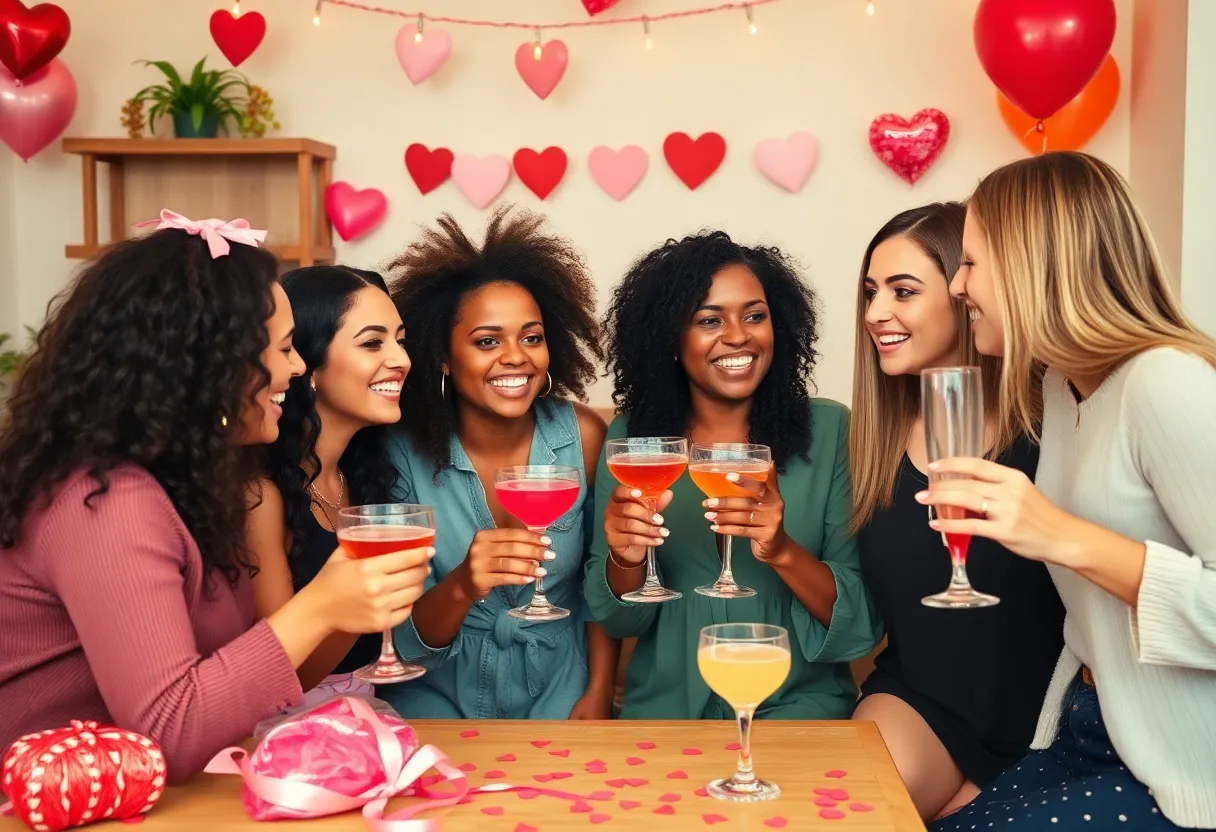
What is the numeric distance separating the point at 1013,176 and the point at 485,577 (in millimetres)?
1122

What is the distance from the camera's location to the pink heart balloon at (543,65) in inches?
192

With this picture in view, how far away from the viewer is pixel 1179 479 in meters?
1.86

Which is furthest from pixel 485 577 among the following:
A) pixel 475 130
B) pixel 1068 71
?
pixel 475 130

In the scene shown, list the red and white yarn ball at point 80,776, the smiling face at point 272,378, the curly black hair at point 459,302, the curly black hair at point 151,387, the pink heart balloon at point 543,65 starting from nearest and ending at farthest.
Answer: the red and white yarn ball at point 80,776
the curly black hair at point 151,387
the smiling face at point 272,378
the curly black hair at point 459,302
the pink heart balloon at point 543,65

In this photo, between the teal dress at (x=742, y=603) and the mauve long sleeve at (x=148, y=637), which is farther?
the teal dress at (x=742, y=603)

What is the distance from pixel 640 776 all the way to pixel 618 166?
3573 mm

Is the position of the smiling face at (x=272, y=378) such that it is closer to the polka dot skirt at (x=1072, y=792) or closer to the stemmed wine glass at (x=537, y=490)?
the stemmed wine glass at (x=537, y=490)

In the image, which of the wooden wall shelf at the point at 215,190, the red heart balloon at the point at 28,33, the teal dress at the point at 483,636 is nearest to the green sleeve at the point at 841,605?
the teal dress at the point at 483,636

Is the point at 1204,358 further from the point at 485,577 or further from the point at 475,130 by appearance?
the point at 475,130

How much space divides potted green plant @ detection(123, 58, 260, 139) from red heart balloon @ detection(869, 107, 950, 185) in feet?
7.97

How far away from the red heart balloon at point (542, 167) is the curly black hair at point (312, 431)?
2.19 metres

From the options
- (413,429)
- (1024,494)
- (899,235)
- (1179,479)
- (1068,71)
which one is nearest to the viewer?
(1024,494)

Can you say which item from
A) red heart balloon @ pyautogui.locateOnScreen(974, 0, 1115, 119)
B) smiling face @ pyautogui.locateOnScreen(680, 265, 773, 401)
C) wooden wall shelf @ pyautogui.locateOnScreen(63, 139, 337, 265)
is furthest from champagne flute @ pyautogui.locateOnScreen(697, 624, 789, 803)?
wooden wall shelf @ pyautogui.locateOnScreen(63, 139, 337, 265)

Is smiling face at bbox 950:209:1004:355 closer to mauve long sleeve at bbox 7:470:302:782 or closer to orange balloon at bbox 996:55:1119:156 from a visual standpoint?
mauve long sleeve at bbox 7:470:302:782
